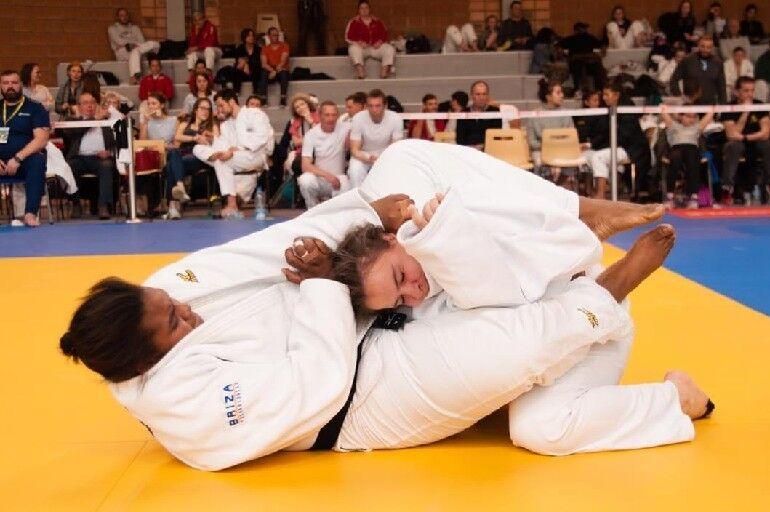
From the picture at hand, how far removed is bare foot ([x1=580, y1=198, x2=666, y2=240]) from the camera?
3.36 meters

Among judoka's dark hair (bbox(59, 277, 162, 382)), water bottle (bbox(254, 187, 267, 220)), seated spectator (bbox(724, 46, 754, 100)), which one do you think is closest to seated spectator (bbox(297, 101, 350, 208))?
water bottle (bbox(254, 187, 267, 220))

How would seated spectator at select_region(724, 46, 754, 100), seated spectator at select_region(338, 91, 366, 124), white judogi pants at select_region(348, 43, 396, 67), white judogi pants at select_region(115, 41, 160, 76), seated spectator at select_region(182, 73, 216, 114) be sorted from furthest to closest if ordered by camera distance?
white judogi pants at select_region(115, 41, 160, 76)
white judogi pants at select_region(348, 43, 396, 67)
seated spectator at select_region(724, 46, 754, 100)
seated spectator at select_region(182, 73, 216, 114)
seated spectator at select_region(338, 91, 366, 124)

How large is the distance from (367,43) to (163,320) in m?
12.9

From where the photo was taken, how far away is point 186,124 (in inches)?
439

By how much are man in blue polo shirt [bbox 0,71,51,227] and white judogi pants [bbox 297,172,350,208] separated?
268cm

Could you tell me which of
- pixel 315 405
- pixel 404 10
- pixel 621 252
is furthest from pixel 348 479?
pixel 404 10

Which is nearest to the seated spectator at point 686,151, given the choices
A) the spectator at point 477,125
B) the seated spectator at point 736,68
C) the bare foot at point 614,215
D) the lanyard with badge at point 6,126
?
the spectator at point 477,125

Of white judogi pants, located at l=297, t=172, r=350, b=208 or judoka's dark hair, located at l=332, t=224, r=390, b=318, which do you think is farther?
white judogi pants, located at l=297, t=172, r=350, b=208

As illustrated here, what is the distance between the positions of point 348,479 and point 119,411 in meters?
1.10

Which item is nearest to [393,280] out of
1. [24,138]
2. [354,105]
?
[354,105]

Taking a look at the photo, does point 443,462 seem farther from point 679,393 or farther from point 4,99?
point 4,99

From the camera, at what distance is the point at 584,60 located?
13930mm

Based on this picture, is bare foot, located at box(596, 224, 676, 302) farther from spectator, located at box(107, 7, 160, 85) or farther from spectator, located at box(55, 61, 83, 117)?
spectator, located at box(107, 7, 160, 85)

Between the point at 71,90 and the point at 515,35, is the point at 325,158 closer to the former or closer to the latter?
the point at 71,90
